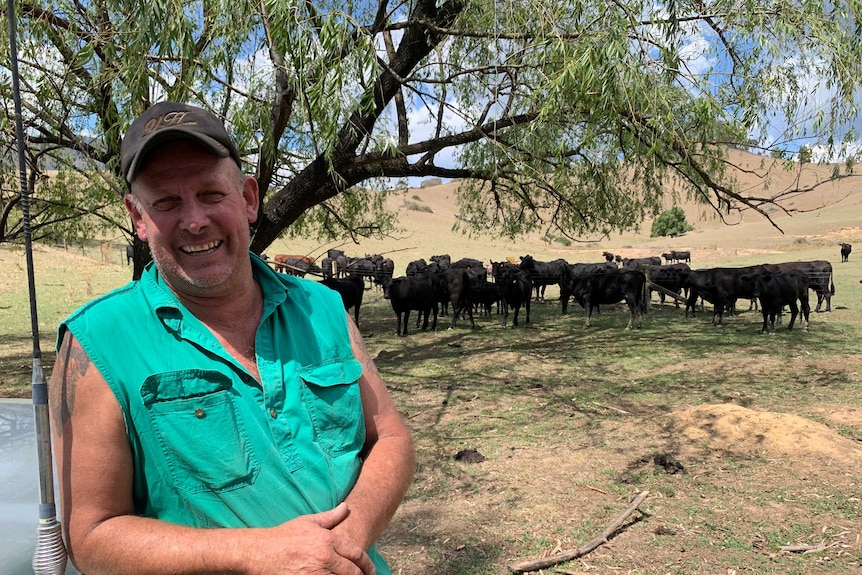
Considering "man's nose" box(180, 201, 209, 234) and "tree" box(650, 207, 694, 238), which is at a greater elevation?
"tree" box(650, 207, 694, 238)

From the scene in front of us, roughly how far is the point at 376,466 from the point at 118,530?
0.64m

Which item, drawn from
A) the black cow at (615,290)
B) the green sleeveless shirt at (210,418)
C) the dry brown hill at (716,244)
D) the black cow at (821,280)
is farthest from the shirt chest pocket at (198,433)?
the dry brown hill at (716,244)

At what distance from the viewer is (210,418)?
4.67ft

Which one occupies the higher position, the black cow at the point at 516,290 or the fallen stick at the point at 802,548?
the black cow at the point at 516,290


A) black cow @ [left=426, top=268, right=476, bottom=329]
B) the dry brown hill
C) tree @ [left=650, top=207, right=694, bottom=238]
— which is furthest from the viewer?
tree @ [left=650, top=207, right=694, bottom=238]

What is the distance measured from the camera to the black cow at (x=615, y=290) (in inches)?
577

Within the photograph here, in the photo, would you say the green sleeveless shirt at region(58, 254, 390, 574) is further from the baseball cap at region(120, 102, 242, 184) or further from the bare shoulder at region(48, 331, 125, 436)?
the baseball cap at region(120, 102, 242, 184)

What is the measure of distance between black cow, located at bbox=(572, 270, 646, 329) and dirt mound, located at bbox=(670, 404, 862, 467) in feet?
27.5

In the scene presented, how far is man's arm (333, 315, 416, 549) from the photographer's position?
1.50m

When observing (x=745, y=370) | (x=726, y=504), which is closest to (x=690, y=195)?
(x=745, y=370)

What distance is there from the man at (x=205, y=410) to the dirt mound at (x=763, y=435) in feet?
16.5

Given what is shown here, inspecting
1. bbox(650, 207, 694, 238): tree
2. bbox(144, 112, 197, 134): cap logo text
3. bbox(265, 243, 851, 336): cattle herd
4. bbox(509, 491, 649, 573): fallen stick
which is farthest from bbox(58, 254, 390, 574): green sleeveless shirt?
bbox(650, 207, 694, 238): tree

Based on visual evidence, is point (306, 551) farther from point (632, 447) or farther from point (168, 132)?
point (632, 447)

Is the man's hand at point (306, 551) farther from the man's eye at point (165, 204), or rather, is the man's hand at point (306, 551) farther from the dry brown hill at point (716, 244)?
the dry brown hill at point (716, 244)
